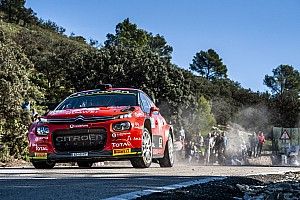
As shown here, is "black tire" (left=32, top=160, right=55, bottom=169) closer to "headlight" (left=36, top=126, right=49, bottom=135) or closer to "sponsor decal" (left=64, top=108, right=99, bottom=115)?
"headlight" (left=36, top=126, right=49, bottom=135)

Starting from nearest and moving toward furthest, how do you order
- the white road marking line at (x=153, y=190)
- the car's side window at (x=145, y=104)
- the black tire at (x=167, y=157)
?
the white road marking line at (x=153, y=190) → the car's side window at (x=145, y=104) → the black tire at (x=167, y=157)

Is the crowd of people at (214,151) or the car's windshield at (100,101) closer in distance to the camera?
the car's windshield at (100,101)

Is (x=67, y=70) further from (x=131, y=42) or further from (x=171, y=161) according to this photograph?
(x=171, y=161)

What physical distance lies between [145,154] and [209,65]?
10475cm

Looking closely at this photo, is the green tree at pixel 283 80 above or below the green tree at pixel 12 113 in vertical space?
above

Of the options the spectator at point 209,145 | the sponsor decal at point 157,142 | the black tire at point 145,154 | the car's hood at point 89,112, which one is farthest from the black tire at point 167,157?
the spectator at point 209,145

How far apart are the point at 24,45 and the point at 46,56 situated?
901 centimetres

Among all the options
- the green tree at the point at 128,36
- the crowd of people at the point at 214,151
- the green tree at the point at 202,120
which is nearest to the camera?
the crowd of people at the point at 214,151

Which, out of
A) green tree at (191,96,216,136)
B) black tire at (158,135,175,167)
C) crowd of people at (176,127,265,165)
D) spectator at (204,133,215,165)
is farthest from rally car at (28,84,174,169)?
green tree at (191,96,216,136)

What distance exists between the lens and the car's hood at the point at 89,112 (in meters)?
10.8

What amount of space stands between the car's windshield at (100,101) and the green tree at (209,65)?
101 meters

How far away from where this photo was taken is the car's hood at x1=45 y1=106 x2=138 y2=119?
10844 millimetres

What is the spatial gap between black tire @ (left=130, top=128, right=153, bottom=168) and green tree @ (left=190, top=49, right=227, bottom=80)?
102 meters

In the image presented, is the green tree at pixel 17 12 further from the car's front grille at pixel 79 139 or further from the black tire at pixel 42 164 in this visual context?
the car's front grille at pixel 79 139
